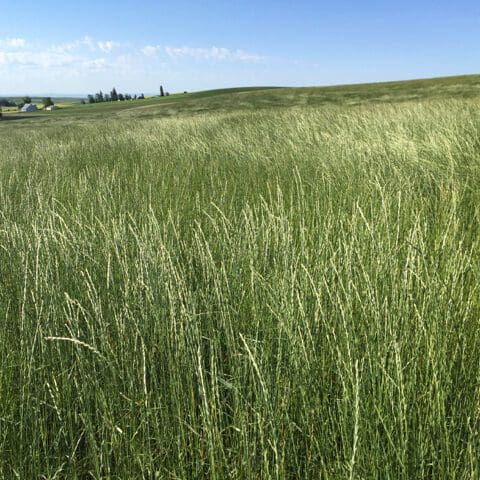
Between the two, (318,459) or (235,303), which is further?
(235,303)

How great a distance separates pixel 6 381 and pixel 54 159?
565cm

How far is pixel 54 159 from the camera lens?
625cm

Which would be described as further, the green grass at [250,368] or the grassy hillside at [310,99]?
the grassy hillside at [310,99]

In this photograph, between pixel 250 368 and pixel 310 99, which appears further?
pixel 310 99

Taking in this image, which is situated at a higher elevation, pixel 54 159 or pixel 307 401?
pixel 54 159

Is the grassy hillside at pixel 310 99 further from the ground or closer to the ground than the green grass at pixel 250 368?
further from the ground

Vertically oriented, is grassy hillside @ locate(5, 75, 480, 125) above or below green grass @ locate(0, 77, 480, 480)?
above

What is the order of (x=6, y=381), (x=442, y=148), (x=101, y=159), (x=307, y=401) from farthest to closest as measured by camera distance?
(x=101, y=159) → (x=442, y=148) → (x=6, y=381) → (x=307, y=401)

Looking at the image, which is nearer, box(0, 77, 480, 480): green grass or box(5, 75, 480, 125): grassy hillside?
box(0, 77, 480, 480): green grass

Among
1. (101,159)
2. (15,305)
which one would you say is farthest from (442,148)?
(101,159)

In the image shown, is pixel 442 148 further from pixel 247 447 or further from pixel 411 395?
pixel 247 447

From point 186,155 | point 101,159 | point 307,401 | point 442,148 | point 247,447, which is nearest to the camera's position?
point 247,447

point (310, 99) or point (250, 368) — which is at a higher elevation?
point (310, 99)

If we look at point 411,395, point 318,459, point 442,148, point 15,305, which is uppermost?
point 442,148
